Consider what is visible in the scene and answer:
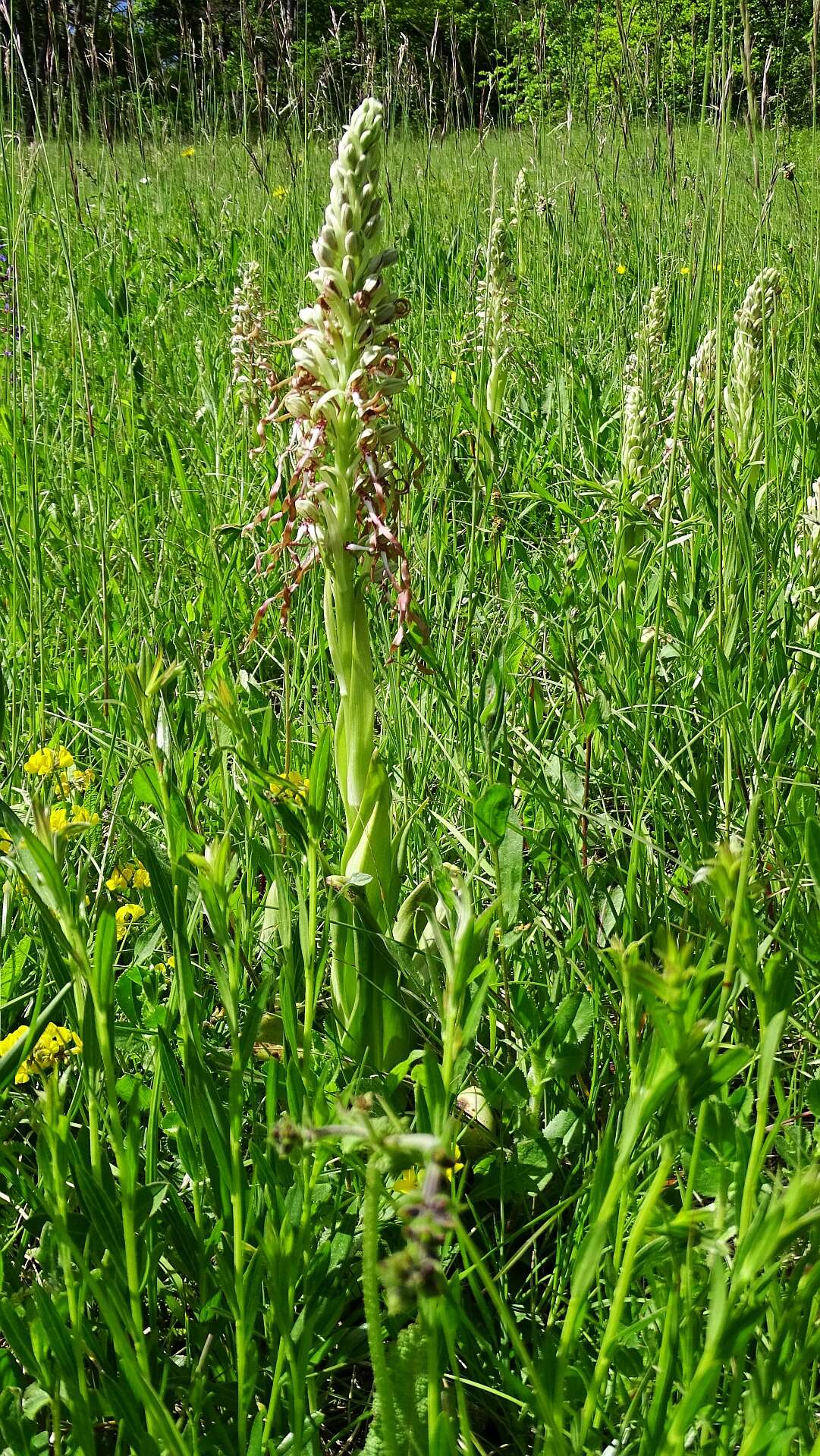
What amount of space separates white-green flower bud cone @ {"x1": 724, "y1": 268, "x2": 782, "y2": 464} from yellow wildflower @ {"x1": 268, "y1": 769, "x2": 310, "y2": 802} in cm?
151

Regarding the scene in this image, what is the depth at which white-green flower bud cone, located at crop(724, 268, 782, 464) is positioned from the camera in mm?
2516

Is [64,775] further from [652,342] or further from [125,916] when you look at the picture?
[652,342]

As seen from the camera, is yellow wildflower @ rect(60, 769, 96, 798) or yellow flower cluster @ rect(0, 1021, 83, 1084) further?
yellow wildflower @ rect(60, 769, 96, 798)

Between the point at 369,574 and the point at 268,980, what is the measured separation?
21.6 inches

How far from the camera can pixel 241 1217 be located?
2.78 ft

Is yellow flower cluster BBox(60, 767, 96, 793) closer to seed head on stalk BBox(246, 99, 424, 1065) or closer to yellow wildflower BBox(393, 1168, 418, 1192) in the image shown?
seed head on stalk BBox(246, 99, 424, 1065)

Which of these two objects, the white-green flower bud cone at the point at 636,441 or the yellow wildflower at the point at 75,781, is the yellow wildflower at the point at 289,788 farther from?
the white-green flower bud cone at the point at 636,441

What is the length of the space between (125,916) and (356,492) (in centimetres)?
60

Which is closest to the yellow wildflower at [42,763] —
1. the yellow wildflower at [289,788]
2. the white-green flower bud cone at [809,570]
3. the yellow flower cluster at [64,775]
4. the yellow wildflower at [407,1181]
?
the yellow flower cluster at [64,775]

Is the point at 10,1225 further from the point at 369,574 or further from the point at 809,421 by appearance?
Answer: the point at 809,421

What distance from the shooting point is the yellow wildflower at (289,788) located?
3.46 feet

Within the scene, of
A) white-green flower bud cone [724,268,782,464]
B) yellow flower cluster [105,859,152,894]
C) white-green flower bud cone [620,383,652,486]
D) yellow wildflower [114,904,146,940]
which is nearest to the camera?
yellow wildflower [114,904,146,940]

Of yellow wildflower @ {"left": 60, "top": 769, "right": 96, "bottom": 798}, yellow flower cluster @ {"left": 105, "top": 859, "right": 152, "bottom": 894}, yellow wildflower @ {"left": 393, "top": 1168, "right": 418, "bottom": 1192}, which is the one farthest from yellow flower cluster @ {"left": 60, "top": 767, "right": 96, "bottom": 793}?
yellow wildflower @ {"left": 393, "top": 1168, "right": 418, "bottom": 1192}

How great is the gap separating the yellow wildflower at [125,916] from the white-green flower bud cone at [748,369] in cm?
174
